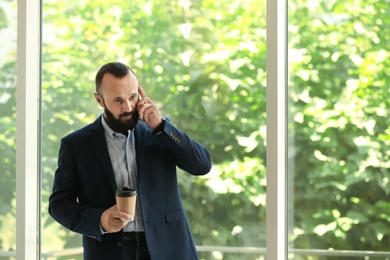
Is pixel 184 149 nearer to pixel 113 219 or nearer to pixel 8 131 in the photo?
pixel 113 219

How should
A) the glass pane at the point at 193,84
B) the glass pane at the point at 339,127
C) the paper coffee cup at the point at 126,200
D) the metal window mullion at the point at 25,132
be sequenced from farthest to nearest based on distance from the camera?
the metal window mullion at the point at 25,132
the glass pane at the point at 193,84
the glass pane at the point at 339,127
the paper coffee cup at the point at 126,200

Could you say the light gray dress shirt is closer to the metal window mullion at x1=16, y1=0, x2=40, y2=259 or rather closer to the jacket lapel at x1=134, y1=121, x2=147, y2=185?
the jacket lapel at x1=134, y1=121, x2=147, y2=185

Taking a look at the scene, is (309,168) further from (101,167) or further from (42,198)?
(42,198)

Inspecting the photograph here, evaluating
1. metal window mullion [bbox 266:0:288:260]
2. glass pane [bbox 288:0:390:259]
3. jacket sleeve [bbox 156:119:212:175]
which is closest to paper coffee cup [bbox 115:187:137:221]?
jacket sleeve [bbox 156:119:212:175]

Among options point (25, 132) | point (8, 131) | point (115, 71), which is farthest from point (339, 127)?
point (8, 131)

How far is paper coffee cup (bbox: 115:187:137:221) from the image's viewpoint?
2766 millimetres

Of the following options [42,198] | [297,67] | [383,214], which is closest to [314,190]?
[383,214]

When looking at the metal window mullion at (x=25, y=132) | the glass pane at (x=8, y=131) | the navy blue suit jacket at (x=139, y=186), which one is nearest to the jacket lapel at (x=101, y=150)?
the navy blue suit jacket at (x=139, y=186)

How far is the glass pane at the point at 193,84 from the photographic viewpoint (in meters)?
3.41

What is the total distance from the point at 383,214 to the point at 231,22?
1.09 m

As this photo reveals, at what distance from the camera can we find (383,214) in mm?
3160

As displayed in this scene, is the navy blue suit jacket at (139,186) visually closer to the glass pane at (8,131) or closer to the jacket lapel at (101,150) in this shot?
the jacket lapel at (101,150)

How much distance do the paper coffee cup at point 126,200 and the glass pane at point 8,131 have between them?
118cm

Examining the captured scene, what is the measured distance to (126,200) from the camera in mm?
2768
